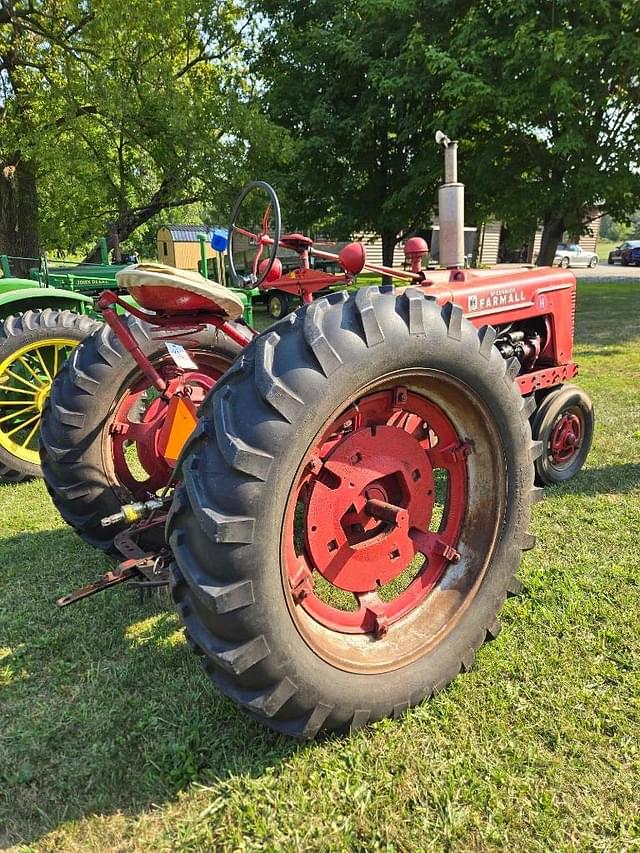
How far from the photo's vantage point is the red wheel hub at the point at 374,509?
192 cm

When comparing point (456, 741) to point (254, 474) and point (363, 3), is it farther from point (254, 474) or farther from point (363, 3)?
point (363, 3)

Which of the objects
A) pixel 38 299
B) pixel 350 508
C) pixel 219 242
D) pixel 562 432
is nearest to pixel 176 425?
pixel 350 508

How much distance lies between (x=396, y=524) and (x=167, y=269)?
123 centimetres

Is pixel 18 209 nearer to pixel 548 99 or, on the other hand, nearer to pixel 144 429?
pixel 548 99

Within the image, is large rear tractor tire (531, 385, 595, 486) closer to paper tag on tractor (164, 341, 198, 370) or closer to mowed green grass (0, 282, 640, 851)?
mowed green grass (0, 282, 640, 851)

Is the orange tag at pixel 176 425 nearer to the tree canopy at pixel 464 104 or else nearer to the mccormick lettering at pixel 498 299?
the mccormick lettering at pixel 498 299

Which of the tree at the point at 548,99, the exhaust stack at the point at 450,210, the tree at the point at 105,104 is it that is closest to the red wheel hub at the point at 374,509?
the exhaust stack at the point at 450,210

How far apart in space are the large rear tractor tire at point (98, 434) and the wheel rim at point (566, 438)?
7.58ft

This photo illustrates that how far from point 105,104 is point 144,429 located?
10249 millimetres

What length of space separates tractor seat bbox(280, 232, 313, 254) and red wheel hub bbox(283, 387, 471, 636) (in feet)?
4.71

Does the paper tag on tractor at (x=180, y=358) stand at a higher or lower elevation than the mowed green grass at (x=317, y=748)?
higher

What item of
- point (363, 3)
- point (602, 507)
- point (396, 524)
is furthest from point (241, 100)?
point (396, 524)

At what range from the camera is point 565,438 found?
3.88 m

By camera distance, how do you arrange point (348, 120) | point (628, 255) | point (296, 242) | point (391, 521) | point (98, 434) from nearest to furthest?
point (391, 521) → point (98, 434) → point (296, 242) → point (348, 120) → point (628, 255)
